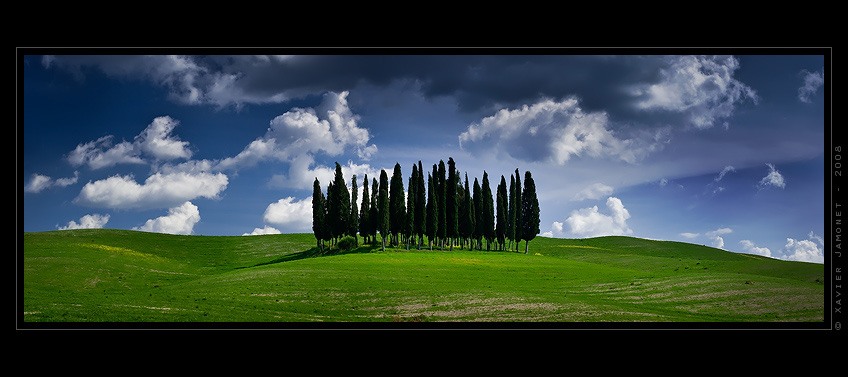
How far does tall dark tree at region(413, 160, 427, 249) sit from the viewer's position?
66.2 metres

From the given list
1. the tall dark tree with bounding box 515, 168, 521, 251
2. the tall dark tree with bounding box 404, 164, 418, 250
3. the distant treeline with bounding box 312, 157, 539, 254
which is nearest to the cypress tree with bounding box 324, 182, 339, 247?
the distant treeline with bounding box 312, 157, 539, 254

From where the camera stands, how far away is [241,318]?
20.7 m

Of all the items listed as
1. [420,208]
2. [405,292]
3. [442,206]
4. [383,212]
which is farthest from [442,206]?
[405,292]

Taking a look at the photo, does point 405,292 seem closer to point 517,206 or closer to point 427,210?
point 427,210

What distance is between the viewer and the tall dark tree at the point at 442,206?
67812 mm

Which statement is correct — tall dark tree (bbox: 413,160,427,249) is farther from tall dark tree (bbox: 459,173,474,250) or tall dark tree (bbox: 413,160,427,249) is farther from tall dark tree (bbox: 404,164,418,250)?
tall dark tree (bbox: 459,173,474,250)

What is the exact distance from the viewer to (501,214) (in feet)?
237

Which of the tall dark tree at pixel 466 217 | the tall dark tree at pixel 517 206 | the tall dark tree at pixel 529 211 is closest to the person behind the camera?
the tall dark tree at pixel 466 217

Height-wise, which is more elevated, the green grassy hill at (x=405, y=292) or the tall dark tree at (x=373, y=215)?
the tall dark tree at (x=373, y=215)

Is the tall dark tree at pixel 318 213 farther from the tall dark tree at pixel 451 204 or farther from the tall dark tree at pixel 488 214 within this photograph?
the tall dark tree at pixel 488 214

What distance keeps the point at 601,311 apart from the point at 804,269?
77.0ft

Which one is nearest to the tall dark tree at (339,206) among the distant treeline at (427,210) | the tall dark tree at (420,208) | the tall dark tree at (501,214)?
the distant treeline at (427,210)
